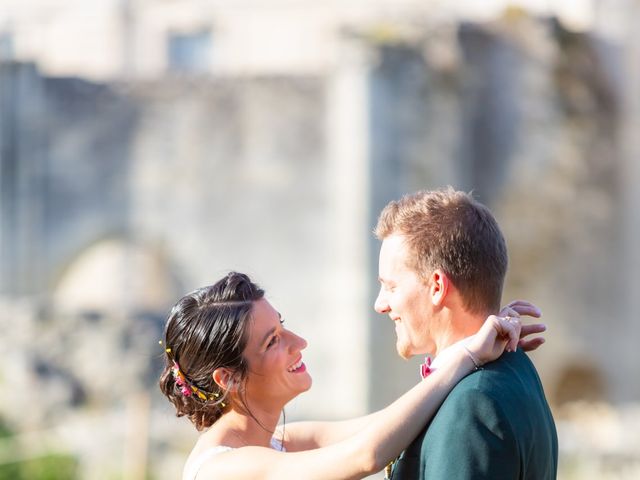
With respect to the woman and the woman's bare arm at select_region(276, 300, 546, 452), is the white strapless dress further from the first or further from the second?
the woman's bare arm at select_region(276, 300, 546, 452)

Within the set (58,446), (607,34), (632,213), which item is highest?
(607,34)

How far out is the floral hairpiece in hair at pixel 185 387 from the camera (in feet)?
8.93

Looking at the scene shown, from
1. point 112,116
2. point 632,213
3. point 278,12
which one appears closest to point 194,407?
point 112,116

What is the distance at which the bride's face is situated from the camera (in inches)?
107

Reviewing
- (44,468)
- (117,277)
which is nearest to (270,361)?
(44,468)

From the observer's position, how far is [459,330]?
250 centimetres

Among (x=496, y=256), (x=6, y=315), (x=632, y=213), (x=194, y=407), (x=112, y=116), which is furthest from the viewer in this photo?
(x=632, y=213)

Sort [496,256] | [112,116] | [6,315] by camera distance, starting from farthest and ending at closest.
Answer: [112,116]
[6,315]
[496,256]

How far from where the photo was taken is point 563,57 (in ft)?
53.4

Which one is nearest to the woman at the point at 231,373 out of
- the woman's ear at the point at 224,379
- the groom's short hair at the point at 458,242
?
the woman's ear at the point at 224,379

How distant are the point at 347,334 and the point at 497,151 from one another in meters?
3.45

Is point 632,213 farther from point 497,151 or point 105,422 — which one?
point 105,422

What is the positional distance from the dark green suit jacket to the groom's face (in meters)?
0.17

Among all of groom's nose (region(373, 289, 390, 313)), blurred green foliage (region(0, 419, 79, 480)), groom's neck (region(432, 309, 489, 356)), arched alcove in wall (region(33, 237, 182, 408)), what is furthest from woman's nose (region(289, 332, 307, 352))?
arched alcove in wall (region(33, 237, 182, 408))
